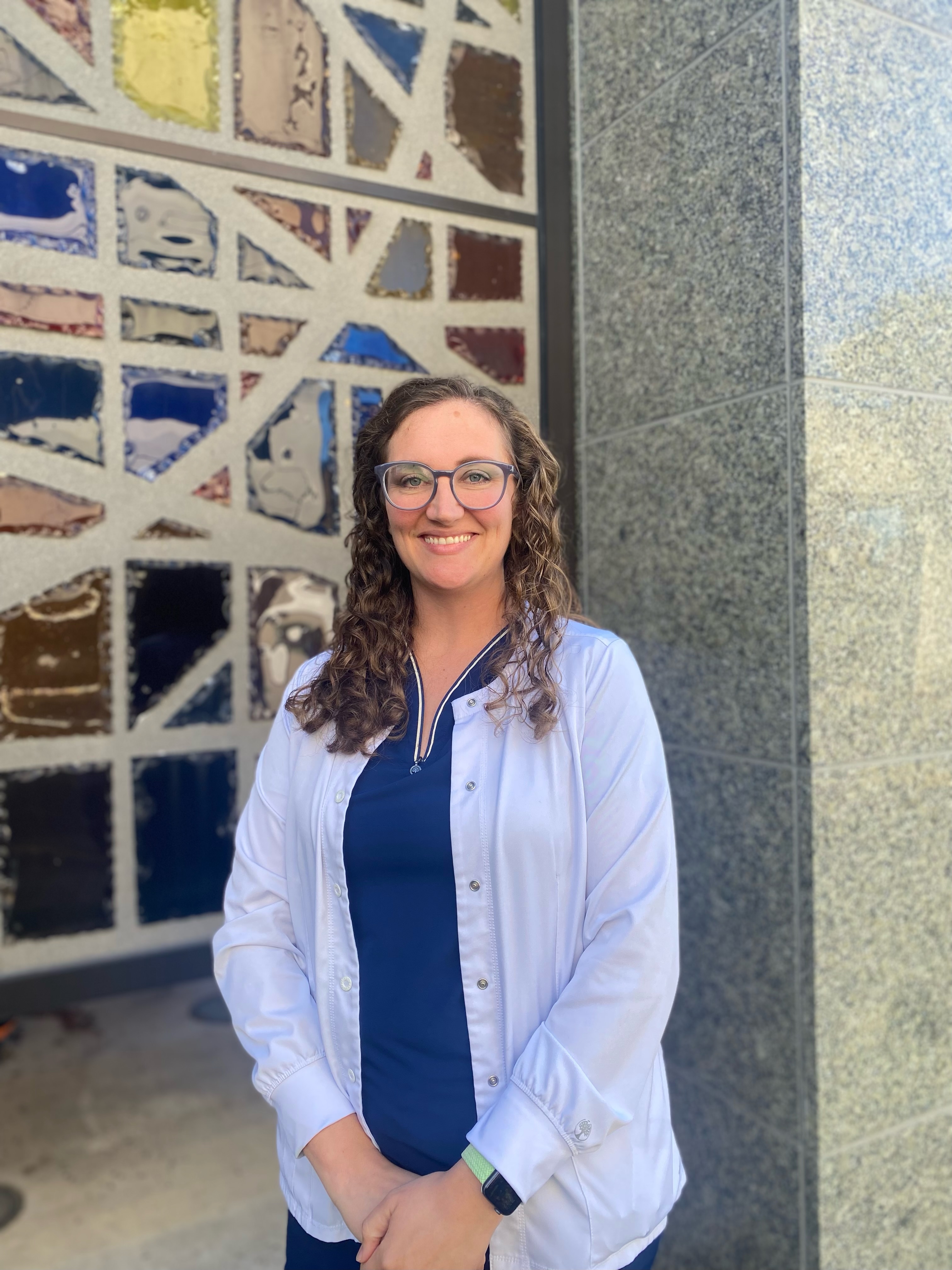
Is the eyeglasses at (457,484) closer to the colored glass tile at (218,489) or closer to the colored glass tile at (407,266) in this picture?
the colored glass tile at (218,489)

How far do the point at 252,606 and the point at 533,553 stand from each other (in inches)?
49.0

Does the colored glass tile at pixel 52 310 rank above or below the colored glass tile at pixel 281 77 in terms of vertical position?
below

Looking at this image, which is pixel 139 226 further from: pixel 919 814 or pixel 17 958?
pixel 919 814

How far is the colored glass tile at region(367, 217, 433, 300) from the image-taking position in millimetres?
2768

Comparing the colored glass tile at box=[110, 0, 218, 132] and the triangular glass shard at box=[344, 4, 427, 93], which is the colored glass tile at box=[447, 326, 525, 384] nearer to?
the triangular glass shard at box=[344, 4, 427, 93]

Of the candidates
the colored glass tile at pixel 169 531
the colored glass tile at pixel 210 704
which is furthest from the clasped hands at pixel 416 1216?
the colored glass tile at pixel 169 531

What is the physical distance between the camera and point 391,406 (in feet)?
5.58

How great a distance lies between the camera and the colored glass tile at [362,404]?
2.75m

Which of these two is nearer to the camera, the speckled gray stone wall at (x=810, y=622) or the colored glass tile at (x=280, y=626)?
the speckled gray stone wall at (x=810, y=622)

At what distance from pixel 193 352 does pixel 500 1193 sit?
7.42 feet

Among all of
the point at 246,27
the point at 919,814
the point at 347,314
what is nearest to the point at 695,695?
the point at 919,814

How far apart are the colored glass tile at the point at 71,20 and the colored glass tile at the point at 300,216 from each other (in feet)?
1.70

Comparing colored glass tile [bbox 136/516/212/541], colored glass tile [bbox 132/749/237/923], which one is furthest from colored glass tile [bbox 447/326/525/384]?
colored glass tile [bbox 132/749/237/923]

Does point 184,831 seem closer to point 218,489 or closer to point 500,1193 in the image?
point 218,489
